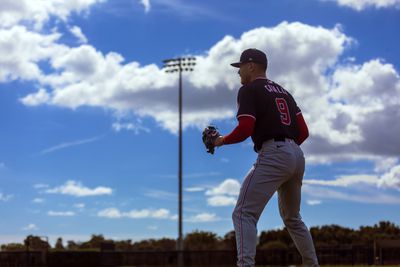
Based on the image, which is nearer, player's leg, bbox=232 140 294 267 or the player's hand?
player's leg, bbox=232 140 294 267

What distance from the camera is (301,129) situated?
6.11m

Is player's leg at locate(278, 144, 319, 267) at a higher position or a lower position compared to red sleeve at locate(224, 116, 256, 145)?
lower

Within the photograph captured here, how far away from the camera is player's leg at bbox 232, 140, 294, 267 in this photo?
5500mm

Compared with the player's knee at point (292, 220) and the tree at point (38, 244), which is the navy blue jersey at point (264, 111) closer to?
the player's knee at point (292, 220)

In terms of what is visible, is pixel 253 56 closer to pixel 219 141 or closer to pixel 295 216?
pixel 219 141

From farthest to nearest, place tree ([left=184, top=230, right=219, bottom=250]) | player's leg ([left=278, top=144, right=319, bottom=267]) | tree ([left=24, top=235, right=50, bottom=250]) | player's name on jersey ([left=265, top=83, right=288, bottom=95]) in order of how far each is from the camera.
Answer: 1. tree ([left=184, top=230, right=219, bottom=250])
2. tree ([left=24, top=235, right=50, bottom=250])
3. player's leg ([left=278, top=144, right=319, bottom=267])
4. player's name on jersey ([left=265, top=83, right=288, bottom=95])

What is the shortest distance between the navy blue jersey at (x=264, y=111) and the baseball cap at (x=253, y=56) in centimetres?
20

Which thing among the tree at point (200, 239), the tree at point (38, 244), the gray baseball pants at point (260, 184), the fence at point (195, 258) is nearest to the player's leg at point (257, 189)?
the gray baseball pants at point (260, 184)

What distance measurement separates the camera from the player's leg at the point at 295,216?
234 inches

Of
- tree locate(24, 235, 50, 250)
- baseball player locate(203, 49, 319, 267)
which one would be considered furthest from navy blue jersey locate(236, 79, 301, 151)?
tree locate(24, 235, 50, 250)

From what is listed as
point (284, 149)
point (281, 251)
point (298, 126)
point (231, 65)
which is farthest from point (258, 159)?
point (281, 251)

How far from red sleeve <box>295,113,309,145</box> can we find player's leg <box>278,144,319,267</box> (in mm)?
400

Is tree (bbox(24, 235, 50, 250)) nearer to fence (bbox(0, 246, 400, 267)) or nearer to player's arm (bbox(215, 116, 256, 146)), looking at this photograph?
fence (bbox(0, 246, 400, 267))

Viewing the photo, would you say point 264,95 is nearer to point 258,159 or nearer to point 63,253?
point 258,159
